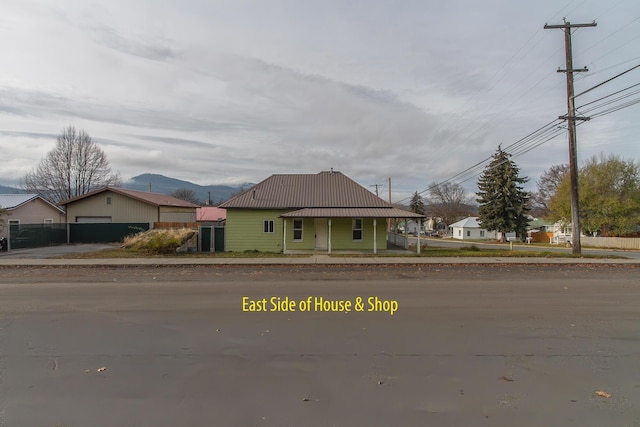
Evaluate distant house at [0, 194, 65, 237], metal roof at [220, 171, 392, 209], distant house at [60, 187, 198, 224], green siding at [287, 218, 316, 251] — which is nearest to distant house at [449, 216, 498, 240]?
metal roof at [220, 171, 392, 209]

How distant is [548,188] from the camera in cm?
6981

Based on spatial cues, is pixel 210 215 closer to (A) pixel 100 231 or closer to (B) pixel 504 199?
(A) pixel 100 231

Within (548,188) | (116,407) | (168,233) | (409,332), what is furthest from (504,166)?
(116,407)

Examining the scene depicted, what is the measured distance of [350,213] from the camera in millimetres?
22625

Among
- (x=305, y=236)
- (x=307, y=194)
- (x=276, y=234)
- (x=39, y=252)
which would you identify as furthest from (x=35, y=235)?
(x=307, y=194)

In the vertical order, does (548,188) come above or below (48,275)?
above

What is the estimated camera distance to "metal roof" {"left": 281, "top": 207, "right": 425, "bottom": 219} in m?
21.8

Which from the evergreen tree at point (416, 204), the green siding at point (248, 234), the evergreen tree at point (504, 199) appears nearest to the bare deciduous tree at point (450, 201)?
the evergreen tree at point (416, 204)

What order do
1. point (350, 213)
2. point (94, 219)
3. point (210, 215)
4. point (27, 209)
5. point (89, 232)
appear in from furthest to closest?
point (210, 215) → point (94, 219) → point (27, 209) → point (89, 232) → point (350, 213)

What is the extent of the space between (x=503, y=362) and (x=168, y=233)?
63.0 feet

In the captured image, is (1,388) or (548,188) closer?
(1,388)

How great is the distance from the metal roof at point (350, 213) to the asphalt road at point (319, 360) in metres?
12.7

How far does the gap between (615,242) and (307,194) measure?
122 feet

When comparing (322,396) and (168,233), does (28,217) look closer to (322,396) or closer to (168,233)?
(168,233)
